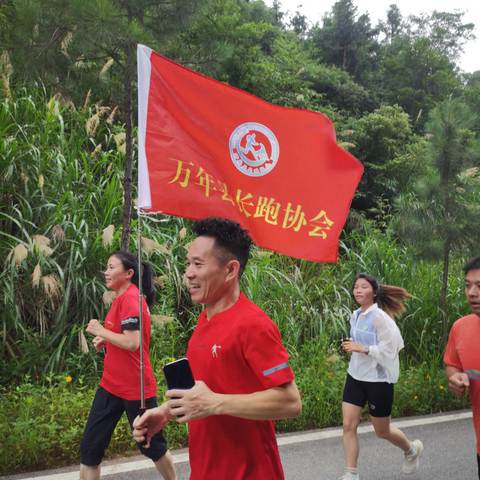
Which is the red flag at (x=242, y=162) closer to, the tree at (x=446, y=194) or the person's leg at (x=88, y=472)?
the person's leg at (x=88, y=472)

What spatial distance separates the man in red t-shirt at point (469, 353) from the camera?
3289 mm

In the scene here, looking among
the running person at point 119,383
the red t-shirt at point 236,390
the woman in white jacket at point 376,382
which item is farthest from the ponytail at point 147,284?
the red t-shirt at point 236,390

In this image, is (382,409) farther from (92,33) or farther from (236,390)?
(92,33)

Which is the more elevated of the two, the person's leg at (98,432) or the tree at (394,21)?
the tree at (394,21)

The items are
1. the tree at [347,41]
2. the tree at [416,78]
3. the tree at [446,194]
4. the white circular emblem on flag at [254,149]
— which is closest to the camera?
the white circular emblem on flag at [254,149]

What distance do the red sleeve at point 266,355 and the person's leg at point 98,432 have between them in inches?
87.8

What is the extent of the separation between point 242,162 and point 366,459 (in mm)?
2941

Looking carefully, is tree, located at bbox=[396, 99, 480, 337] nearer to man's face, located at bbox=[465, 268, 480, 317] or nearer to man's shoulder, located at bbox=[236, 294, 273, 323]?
man's face, located at bbox=[465, 268, 480, 317]

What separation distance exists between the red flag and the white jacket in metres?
1.46

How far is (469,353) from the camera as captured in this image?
3.42 m

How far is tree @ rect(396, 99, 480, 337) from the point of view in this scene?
8352mm

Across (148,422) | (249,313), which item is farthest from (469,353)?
(148,422)

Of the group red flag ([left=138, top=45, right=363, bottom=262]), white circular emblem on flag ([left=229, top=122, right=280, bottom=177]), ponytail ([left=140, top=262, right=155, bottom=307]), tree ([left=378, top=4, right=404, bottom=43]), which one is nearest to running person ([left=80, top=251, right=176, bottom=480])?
ponytail ([left=140, top=262, right=155, bottom=307])

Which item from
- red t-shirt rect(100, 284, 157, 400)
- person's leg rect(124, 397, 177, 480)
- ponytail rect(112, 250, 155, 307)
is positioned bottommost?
person's leg rect(124, 397, 177, 480)
